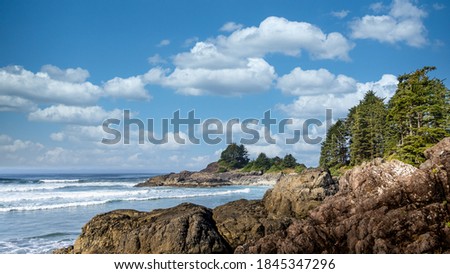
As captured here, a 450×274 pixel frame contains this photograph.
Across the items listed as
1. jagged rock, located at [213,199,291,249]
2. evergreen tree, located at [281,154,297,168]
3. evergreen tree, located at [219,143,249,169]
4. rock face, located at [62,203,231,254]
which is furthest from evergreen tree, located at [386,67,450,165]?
evergreen tree, located at [219,143,249,169]

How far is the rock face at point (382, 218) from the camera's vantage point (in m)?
7.48

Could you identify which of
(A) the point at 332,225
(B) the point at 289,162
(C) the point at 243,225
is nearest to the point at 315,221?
(A) the point at 332,225

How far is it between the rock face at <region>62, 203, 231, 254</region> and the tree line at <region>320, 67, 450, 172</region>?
714 centimetres

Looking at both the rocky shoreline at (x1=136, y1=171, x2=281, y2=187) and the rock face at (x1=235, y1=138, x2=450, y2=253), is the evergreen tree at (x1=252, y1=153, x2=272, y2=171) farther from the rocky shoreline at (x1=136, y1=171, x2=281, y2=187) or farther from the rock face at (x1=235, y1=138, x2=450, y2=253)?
the rock face at (x1=235, y1=138, x2=450, y2=253)

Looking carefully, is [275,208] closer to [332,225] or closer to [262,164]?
[332,225]

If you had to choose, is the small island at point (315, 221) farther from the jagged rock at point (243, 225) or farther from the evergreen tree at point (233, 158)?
the evergreen tree at point (233, 158)

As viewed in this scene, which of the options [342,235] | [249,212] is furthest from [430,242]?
[249,212]

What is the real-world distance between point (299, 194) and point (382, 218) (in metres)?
3.13

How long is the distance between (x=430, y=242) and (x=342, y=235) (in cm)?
147

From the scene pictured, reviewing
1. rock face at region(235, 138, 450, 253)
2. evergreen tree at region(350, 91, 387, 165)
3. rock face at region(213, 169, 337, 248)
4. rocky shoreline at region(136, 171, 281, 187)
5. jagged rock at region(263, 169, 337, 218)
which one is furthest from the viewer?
rocky shoreline at region(136, 171, 281, 187)

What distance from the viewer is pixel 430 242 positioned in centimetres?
716

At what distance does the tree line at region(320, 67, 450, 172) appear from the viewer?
12977 millimetres

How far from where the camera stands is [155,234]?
808 centimetres
